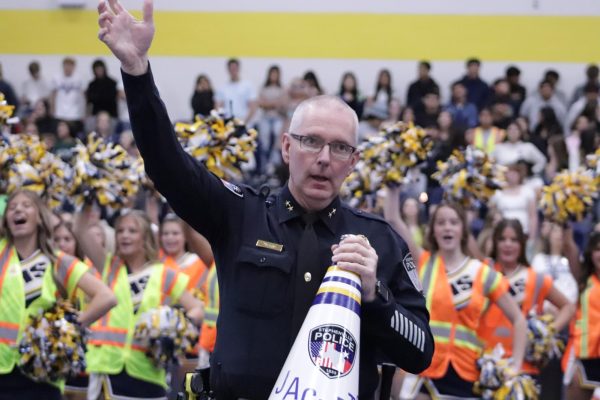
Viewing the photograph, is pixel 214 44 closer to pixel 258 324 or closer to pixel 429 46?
pixel 429 46

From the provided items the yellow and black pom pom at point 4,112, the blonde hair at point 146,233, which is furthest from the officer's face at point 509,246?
the yellow and black pom pom at point 4,112

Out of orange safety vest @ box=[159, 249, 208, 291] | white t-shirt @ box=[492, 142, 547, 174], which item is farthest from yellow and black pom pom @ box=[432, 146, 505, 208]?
white t-shirt @ box=[492, 142, 547, 174]

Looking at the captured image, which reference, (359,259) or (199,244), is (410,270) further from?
(199,244)

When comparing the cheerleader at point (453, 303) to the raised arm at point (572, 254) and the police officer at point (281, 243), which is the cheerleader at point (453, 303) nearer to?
the raised arm at point (572, 254)

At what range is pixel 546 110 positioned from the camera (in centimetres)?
1608

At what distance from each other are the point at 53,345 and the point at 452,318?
2.74 meters

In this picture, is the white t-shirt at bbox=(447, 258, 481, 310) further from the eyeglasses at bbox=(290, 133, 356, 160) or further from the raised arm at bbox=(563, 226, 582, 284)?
the eyeglasses at bbox=(290, 133, 356, 160)

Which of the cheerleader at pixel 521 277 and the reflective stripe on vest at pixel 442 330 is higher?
the cheerleader at pixel 521 277

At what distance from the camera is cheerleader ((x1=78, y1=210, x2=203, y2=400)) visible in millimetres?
8844

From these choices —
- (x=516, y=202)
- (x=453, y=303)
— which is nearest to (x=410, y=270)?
(x=453, y=303)

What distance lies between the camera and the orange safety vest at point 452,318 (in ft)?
27.7

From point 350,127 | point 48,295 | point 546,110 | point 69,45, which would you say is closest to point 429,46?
point 546,110

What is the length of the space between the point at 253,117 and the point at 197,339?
25.7 ft

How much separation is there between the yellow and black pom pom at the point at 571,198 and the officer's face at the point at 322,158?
6.14m
